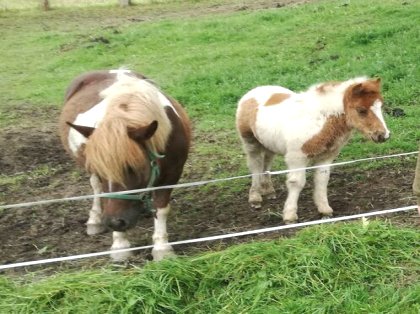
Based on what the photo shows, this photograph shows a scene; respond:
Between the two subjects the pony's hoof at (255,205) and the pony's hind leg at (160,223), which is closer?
the pony's hind leg at (160,223)

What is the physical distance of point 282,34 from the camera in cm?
1288

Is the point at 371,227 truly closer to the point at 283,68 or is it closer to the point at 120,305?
the point at 120,305

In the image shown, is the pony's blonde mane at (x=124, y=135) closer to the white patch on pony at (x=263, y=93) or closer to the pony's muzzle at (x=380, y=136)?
the white patch on pony at (x=263, y=93)

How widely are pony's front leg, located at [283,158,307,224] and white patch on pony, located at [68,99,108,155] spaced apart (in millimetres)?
1617

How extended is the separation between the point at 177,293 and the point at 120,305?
1.20 feet

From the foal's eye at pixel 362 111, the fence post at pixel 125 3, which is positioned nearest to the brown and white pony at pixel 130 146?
the foal's eye at pixel 362 111

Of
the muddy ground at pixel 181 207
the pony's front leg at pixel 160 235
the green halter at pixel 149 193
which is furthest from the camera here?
the muddy ground at pixel 181 207

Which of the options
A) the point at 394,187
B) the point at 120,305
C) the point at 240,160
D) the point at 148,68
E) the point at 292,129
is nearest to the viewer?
the point at 120,305

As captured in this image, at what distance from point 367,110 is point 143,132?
1.96m

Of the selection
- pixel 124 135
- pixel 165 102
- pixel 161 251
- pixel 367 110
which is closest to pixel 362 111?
pixel 367 110

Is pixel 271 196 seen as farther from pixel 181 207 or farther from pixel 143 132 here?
pixel 143 132

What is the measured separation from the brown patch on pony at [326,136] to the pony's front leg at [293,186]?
0.13m

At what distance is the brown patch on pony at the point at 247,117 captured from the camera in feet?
18.8

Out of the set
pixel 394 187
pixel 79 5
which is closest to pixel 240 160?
pixel 394 187
